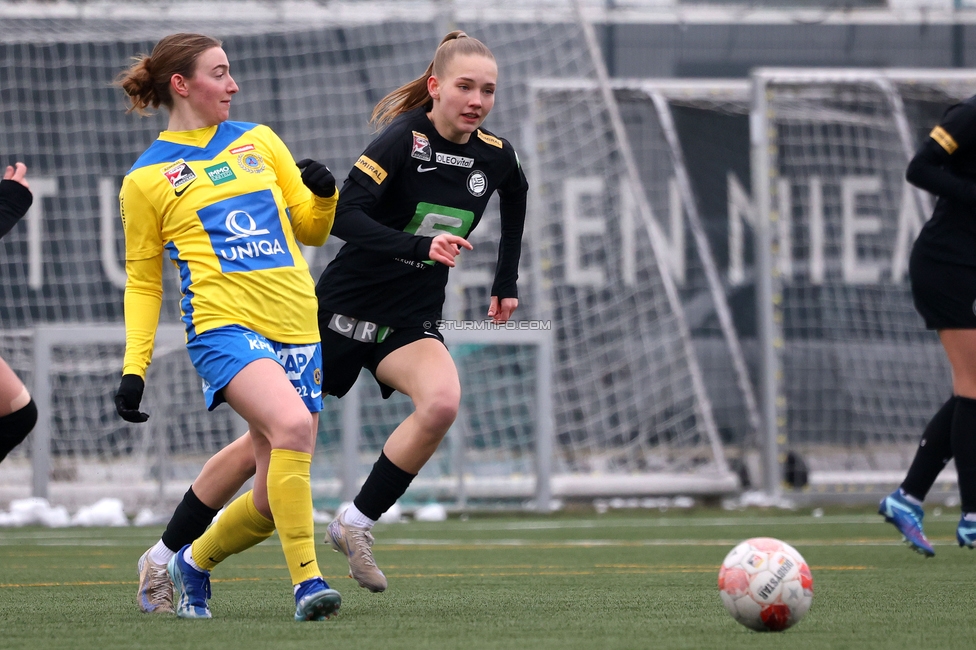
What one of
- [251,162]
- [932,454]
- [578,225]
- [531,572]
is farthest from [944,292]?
[578,225]

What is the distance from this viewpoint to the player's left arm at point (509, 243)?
4.96m

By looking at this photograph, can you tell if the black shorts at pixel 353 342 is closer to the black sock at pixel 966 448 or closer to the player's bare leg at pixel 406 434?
the player's bare leg at pixel 406 434

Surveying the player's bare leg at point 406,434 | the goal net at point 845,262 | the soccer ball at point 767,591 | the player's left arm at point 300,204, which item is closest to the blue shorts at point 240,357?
the player's left arm at point 300,204

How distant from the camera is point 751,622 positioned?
351 centimetres

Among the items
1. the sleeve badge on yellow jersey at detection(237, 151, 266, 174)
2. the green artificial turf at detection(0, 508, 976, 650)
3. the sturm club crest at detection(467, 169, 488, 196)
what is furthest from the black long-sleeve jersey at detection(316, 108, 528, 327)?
the green artificial turf at detection(0, 508, 976, 650)

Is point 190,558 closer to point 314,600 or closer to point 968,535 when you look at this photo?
point 314,600

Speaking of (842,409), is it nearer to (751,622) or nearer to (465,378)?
(465,378)

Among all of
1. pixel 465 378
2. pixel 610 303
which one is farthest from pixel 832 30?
pixel 465 378

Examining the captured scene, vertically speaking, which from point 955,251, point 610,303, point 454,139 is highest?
point 454,139

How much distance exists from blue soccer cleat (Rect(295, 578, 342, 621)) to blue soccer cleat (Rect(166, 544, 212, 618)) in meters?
0.42

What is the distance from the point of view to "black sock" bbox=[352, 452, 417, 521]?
4613mm

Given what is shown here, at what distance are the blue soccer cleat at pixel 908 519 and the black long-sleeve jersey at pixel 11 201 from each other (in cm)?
347

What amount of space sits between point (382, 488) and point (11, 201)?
1.45 meters

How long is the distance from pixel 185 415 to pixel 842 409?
16.6 ft
